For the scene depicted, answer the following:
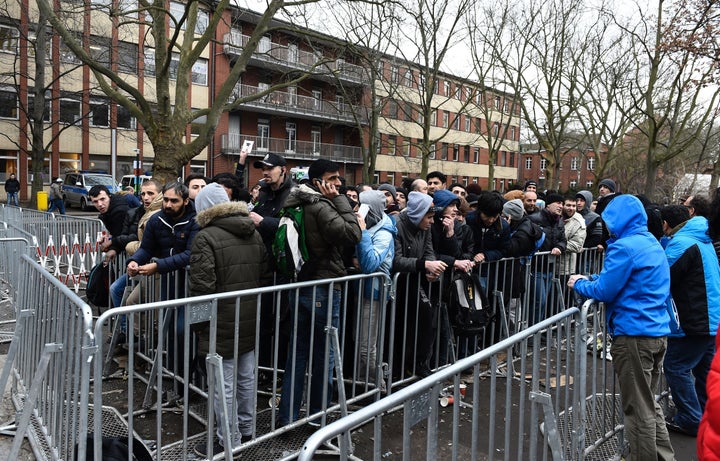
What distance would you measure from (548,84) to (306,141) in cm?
1971

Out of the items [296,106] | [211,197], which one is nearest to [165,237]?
[211,197]

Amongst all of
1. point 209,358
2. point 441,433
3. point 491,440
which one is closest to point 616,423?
point 441,433

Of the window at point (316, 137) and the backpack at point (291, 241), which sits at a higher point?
the window at point (316, 137)

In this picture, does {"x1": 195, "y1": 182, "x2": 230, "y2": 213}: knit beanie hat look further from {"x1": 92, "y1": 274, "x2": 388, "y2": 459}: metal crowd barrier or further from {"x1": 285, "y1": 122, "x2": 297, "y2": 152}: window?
{"x1": 285, "y1": 122, "x2": 297, "y2": 152}: window

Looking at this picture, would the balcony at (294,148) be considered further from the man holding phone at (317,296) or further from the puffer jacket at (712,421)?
the puffer jacket at (712,421)

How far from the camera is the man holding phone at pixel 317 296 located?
13.5 ft

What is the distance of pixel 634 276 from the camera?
367 centimetres

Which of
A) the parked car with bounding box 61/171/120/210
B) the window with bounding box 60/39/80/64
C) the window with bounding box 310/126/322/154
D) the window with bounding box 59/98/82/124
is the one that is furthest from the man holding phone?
the window with bounding box 310/126/322/154

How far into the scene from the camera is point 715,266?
4191mm

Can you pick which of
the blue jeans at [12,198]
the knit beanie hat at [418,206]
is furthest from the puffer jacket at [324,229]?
the blue jeans at [12,198]

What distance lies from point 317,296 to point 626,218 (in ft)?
7.42

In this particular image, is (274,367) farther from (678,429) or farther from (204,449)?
(678,429)

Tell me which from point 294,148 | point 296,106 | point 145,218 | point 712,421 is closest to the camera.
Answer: point 712,421

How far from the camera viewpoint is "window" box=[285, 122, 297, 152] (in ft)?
128
